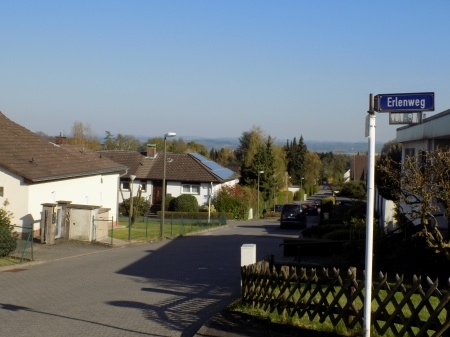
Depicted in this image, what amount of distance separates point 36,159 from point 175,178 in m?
33.5

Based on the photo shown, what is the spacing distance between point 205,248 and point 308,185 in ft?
301

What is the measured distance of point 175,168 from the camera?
2586 inches

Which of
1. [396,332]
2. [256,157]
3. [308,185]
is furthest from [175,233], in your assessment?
[308,185]

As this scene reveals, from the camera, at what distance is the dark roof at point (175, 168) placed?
63.9m

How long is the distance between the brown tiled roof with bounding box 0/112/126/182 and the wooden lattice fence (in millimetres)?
17902

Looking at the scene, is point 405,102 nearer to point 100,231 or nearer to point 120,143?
point 100,231

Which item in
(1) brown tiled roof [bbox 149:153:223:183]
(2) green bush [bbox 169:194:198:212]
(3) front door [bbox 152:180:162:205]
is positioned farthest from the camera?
(3) front door [bbox 152:180:162:205]

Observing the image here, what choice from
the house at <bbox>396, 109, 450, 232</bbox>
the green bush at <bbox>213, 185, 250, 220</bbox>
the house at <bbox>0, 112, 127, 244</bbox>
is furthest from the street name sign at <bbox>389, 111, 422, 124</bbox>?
the green bush at <bbox>213, 185, 250, 220</bbox>

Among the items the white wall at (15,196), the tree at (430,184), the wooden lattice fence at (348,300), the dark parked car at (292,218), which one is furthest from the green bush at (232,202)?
the wooden lattice fence at (348,300)

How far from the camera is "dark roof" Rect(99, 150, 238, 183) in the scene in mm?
63938

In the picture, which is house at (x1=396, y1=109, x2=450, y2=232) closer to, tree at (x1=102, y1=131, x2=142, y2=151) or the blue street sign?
the blue street sign

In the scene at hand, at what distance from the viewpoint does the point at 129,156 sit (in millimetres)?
68875

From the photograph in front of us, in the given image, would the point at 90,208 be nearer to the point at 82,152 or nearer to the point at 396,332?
the point at 82,152

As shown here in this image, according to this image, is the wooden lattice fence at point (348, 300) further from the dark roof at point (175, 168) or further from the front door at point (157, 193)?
the front door at point (157, 193)
